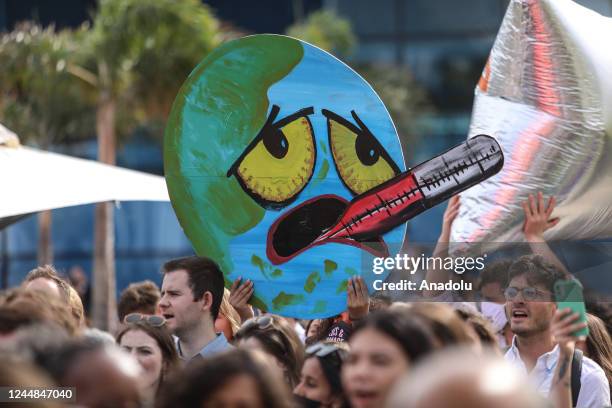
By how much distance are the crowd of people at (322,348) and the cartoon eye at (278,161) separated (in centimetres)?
39

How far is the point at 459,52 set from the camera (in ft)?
92.4

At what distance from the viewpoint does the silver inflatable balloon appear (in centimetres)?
511

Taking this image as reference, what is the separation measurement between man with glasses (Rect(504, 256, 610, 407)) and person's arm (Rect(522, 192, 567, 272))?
0.12 m

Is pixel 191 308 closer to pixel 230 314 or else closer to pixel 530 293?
pixel 230 314

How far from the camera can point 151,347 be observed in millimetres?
5027

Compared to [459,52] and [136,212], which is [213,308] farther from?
[459,52]

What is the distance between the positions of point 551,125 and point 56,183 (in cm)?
348

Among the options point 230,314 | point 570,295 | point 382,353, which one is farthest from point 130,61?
point 382,353

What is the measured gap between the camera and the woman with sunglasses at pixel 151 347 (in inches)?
195

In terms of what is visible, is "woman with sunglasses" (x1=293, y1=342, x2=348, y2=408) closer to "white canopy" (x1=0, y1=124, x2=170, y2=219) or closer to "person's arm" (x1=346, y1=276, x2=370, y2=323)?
"person's arm" (x1=346, y1=276, x2=370, y2=323)

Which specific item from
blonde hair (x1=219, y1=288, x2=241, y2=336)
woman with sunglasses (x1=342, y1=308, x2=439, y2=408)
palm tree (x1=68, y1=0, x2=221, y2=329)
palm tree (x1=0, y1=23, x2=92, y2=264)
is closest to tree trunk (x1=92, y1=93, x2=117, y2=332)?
palm tree (x1=68, y1=0, x2=221, y2=329)

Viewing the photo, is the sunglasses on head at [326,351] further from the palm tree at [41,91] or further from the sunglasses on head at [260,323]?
the palm tree at [41,91]

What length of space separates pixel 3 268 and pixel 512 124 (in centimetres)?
2006

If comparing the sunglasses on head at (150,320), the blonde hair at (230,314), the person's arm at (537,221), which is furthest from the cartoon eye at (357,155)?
the blonde hair at (230,314)
